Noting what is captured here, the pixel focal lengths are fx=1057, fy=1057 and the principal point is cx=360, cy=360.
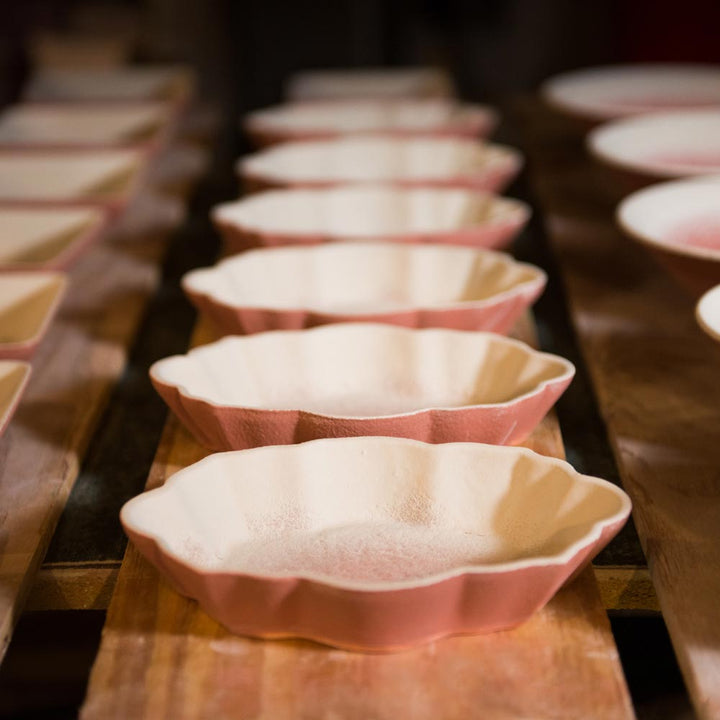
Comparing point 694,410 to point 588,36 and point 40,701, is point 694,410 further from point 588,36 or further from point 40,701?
point 588,36

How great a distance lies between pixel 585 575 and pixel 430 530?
5.0 inches

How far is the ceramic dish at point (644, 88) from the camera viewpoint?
7.55 ft

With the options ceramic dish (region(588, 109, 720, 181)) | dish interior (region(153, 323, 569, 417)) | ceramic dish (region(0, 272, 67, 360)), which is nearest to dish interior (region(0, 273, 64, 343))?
ceramic dish (region(0, 272, 67, 360))

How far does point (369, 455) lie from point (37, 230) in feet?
3.31

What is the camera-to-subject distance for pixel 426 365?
3.63 feet

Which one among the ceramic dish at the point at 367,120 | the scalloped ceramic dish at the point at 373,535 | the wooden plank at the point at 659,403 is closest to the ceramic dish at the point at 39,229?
the ceramic dish at the point at 367,120

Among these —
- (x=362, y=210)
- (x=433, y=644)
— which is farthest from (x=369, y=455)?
(x=362, y=210)

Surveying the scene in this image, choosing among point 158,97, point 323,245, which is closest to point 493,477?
point 323,245

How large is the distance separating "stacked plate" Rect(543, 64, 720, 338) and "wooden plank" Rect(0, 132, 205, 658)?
0.62 meters

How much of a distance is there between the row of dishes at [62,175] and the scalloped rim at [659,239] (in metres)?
0.68

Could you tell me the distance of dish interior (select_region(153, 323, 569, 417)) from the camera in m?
1.05

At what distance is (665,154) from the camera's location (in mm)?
1852

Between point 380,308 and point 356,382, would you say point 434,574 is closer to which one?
point 356,382

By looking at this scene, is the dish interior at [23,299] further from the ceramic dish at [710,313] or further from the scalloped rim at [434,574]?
the ceramic dish at [710,313]
